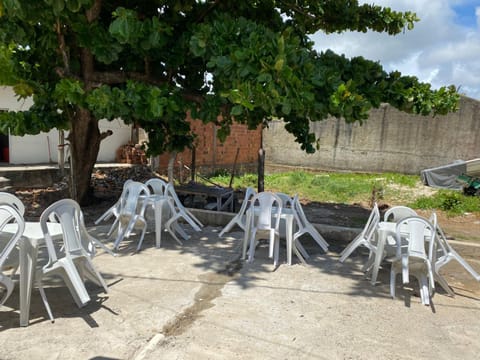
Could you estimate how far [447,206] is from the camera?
1012 centimetres

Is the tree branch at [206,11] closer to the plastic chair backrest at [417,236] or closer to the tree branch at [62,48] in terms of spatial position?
the tree branch at [62,48]

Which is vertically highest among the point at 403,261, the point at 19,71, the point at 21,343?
the point at 19,71

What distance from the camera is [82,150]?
26.0ft

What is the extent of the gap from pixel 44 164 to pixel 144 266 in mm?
9144

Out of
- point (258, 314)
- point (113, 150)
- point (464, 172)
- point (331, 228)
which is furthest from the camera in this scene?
point (113, 150)

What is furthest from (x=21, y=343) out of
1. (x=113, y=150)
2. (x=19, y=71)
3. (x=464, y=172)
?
(x=464, y=172)

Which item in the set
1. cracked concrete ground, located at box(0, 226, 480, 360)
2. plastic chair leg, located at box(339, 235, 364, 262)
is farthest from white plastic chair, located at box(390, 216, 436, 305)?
plastic chair leg, located at box(339, 235, 364, 262)

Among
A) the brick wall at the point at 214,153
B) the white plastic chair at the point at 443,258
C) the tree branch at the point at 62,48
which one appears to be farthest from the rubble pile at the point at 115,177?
the white plastic chair at the point at 443,258

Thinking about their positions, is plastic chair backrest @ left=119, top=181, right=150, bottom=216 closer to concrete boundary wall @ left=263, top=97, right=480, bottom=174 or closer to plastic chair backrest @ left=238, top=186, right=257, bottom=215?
plastic chair backrest @ left=238, top=186, right=257, bottom=215

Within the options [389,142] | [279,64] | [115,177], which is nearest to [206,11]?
[279,64]

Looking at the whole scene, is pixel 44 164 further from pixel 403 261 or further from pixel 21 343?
pixel 403 261

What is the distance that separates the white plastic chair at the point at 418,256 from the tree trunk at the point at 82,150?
20.2ft

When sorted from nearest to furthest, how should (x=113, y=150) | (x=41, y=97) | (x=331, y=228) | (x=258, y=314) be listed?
1. (x=258, y=314)
2. (x=331, y=228)
3. (x=41, y=97)
4. (x=113, y=150)

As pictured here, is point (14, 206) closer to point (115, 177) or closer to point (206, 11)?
point (206, 11)
